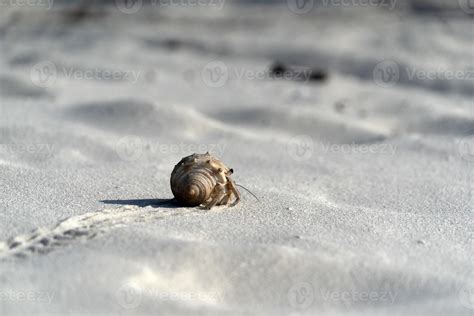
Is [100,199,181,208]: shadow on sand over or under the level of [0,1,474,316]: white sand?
under

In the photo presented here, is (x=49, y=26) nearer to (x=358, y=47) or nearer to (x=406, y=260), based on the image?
(x=358, y=47)

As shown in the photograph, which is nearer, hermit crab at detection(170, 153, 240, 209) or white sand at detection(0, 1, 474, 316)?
white sand at detection(0, 1, 474, 316)

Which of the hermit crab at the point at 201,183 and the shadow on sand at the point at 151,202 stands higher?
the hermit crab at the point at 201,183

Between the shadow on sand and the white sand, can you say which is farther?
the shadow on sand

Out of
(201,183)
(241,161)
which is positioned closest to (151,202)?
(201,183)
